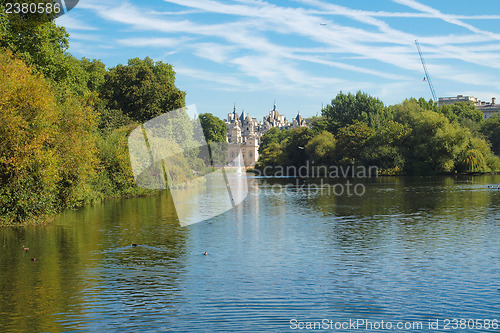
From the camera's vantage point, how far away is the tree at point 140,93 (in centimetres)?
6469

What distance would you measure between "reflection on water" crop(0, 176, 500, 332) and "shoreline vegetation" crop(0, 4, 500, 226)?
2.78m

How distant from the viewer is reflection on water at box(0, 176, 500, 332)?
1343 cm

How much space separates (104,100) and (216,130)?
7818cm

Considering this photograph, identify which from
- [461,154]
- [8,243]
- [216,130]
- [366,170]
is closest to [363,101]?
[366,170]

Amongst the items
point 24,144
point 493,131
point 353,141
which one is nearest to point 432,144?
point 353,141

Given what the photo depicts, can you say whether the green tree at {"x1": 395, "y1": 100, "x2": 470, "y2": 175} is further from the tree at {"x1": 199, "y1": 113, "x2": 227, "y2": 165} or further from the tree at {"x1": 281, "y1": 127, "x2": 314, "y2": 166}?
the tree at {"x1": 199, "y1": 113, "x2": 227, "y2": 165}

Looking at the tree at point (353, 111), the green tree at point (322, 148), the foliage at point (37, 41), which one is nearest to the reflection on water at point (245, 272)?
the foliage at point (37, 41)

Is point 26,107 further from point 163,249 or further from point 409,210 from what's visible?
point 409,210

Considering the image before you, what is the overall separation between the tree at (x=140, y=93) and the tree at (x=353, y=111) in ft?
180

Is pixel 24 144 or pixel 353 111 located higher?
pixel 353 111

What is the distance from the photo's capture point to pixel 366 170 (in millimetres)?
98000

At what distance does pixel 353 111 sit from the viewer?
117812 millimetres

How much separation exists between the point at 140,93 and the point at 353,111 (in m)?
64.3

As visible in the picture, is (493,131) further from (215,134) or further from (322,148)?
(215,134)
